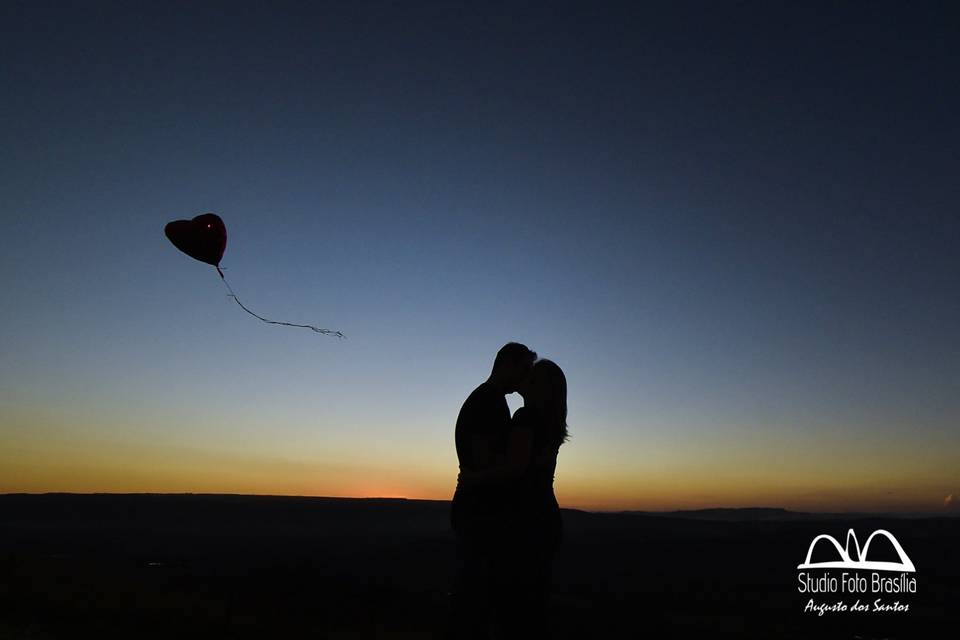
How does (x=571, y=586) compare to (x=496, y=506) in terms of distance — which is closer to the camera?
(x=496, y=506)

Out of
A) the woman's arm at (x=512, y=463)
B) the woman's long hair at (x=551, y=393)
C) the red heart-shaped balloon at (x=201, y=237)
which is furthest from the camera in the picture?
the red heart-shaped balloon at (x=201, y=237)

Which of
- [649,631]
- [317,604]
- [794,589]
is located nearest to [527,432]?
[317,604]

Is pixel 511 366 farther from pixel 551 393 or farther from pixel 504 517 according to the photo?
pixel 504 517

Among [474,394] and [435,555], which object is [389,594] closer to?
[474,394]

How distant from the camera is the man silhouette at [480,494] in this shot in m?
2.78

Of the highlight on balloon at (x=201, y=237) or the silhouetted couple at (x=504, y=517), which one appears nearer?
the silhouetted couple at (x=504, y=517)

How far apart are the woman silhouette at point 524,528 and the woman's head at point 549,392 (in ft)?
0.23

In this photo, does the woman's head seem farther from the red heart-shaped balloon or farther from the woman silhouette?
the red heart-shaped balloon

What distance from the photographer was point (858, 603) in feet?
97.8

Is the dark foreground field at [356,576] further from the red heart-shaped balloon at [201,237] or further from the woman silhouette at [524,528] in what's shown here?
the red heart-shaped balloon at [201,237]

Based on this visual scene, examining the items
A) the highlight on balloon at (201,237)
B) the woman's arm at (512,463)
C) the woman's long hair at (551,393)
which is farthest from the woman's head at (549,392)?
the highlight on balloon at (201,237)

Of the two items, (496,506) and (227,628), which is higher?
(496,506)

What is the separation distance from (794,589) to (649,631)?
2126 centimetres

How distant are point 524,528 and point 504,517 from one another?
3.5 inches
